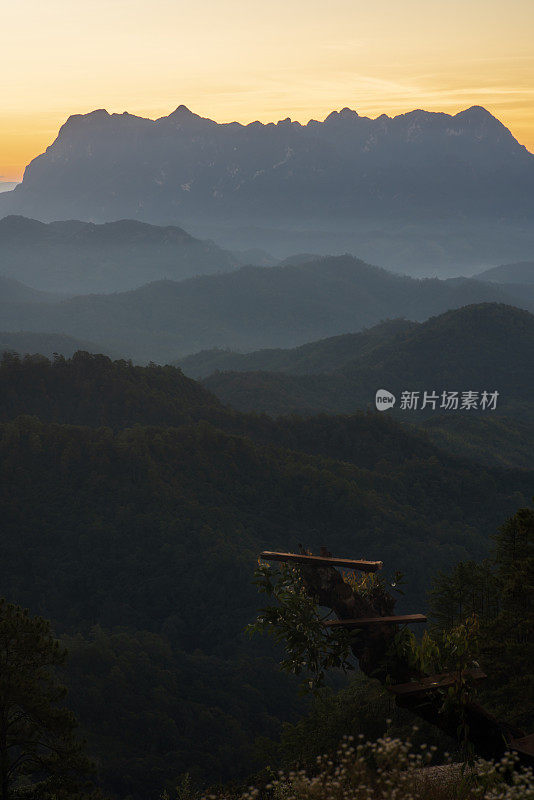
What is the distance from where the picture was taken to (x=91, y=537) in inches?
4459

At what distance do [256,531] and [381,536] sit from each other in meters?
22.6

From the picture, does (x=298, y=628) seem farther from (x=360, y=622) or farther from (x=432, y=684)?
(x=432, y=684)

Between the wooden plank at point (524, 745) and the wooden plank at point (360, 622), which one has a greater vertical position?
the wooden plank at point (360, 622)

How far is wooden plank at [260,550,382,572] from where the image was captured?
527 inches

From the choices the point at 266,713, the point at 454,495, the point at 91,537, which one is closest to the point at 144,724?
the point at 266,713

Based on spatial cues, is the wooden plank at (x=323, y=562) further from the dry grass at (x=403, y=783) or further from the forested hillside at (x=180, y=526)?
the forested hillside at (x=180, y=526)

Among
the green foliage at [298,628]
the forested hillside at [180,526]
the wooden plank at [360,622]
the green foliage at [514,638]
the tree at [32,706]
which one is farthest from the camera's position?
the forested hillside at [180,526]

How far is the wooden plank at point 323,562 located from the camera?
1339 cm

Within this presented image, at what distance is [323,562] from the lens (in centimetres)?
1361

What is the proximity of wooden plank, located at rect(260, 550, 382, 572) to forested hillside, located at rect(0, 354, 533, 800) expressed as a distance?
57314 mm

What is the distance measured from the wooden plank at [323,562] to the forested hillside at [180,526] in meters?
57.3

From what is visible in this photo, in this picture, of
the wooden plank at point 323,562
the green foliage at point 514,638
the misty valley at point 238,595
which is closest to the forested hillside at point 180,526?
the misty valley at point 238,595

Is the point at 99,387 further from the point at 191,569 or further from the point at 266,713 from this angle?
the point at 266,713

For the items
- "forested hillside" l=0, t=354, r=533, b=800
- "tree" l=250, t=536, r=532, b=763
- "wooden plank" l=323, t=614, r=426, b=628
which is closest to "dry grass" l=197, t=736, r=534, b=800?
"tree" l=250, t=536, r=532, b=763
